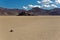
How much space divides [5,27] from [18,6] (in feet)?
1.50

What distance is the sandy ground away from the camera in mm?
2377

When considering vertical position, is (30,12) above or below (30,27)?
above

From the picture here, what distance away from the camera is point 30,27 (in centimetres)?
241

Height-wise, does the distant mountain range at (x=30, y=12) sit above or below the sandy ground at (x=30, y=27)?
above

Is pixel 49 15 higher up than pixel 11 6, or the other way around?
pixel 11 6

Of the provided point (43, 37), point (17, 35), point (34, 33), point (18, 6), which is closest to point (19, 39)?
point (17, 35)

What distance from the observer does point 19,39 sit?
2.38 metres

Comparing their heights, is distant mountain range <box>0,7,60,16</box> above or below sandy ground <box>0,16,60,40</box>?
above

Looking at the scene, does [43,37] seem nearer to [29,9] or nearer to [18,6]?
[29,9]

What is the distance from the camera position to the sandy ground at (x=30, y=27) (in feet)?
7.80

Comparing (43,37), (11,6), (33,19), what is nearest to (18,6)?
(11,6)

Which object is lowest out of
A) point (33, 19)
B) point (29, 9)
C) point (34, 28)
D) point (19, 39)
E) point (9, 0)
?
point (19, 39)

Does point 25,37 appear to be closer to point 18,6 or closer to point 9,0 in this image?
point 18,6

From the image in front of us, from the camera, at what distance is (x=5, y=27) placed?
2387mm
